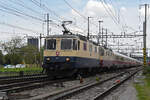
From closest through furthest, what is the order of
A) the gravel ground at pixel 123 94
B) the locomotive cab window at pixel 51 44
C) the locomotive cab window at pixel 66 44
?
the gravel ground at pixel 123 94 < the locomotive cab window at pixel 66 44 < the locomotive cab window at pixel 51 44

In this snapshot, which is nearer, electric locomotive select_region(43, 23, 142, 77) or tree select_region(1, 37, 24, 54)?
electric locomotive select_region(43, 23, 142, 77)

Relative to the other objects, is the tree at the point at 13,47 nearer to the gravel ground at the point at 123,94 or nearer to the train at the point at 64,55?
the train at the point at 64,55

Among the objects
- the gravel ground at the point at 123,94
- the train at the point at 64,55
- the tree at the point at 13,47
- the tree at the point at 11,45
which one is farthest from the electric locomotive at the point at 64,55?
the tree at the point at 11,45

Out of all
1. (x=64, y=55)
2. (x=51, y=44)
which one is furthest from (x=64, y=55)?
(x=51, y=44)

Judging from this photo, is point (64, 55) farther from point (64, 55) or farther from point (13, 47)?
point (13, 47)

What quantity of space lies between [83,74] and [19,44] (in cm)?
5105

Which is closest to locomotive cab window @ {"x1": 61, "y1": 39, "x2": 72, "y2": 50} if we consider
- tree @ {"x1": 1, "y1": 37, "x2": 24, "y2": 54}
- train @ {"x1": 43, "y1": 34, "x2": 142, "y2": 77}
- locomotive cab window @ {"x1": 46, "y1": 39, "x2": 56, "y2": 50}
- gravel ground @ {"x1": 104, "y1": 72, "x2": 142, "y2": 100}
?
train @ {"x1": 43, "y1": 34, "x2": 142, "y2": 77}

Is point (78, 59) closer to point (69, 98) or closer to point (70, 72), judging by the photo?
point (70, 72)

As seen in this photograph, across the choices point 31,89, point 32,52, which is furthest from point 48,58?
point 32,52

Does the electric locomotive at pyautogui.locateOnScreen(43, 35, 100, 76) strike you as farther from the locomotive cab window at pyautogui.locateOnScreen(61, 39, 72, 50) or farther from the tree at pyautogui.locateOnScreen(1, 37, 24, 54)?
the tree at pyautogui.locateOnScreen(1, 37, 24, 54)

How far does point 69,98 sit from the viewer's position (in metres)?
11.8

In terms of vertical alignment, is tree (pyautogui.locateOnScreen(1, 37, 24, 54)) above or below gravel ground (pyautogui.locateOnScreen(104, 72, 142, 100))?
above

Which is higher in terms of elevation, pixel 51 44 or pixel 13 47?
pixel 13 47

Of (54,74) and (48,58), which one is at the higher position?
(48,58)
